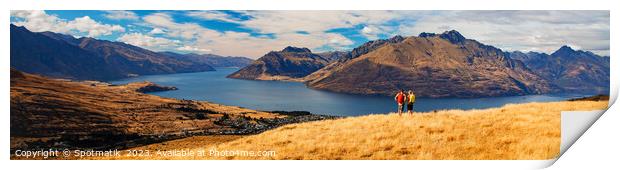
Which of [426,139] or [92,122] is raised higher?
[426,139]

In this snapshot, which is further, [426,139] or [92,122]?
[92,122]

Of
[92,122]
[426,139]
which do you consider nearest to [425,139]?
[426,139]

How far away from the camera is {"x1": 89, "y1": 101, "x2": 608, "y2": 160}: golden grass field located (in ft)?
77.0

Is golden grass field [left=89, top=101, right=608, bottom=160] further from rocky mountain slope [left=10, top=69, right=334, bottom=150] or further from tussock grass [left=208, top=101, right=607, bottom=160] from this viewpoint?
rocky mountain slope [left=10, top=69, right=334, bottom=150]

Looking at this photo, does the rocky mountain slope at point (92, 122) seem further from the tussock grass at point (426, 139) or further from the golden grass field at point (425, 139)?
the tussock grass at point (426, 139)

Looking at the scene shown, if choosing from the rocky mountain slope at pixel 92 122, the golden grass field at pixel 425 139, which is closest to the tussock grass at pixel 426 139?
the golden grass field at pixel 425 139

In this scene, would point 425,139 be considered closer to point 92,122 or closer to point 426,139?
point 426,139

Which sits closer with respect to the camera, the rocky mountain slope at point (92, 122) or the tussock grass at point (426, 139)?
the tussock grass at point (426, 139)

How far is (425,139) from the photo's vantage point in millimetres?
25531

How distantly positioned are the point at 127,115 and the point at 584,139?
238 feet

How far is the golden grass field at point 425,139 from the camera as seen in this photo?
77.0 feet

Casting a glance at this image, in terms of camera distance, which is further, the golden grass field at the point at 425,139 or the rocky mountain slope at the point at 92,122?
the rocky mountain slope at the point at 92,122

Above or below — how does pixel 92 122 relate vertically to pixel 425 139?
below
